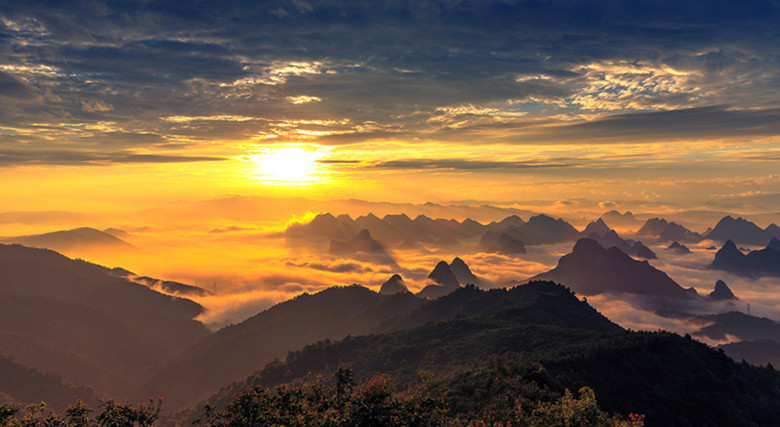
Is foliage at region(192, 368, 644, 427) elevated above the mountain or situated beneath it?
elevated above

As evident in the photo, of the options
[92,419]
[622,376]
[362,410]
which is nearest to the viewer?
[362,410]

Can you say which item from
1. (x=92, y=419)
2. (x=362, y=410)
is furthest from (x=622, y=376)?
(x=92, y=419)

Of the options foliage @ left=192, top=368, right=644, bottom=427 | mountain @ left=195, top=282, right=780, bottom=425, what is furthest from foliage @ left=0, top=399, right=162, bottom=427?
mountain @ left=195, top=282, right=780, bottom=425

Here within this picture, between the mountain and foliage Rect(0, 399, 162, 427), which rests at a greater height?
foliage Rect(0, 399, 162, 427)

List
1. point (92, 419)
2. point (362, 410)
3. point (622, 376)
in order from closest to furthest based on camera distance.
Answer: point (362, 410) → point (92, 419) → point (622, 376)

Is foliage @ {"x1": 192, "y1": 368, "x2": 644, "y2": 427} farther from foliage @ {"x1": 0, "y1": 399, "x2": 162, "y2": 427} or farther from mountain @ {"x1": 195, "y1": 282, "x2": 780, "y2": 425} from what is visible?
mountain @ {"x1": 195, "y1": 282, "x2": 780, "y2": 425}

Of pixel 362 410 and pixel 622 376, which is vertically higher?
pixel 362 410

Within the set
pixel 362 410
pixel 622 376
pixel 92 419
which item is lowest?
pixel 622 376

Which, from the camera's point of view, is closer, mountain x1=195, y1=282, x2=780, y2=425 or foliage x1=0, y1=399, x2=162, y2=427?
foliage x1=0, y1=399, x2=162, y2=427

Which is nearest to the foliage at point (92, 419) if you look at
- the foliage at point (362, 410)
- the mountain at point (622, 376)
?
the foliage at point (362, 410)

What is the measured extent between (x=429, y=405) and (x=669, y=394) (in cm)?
7561

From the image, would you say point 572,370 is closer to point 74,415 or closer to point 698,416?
point 698,416

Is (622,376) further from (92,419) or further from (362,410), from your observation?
(92,419)

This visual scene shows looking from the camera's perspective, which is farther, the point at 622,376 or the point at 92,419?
the point at 622,376
